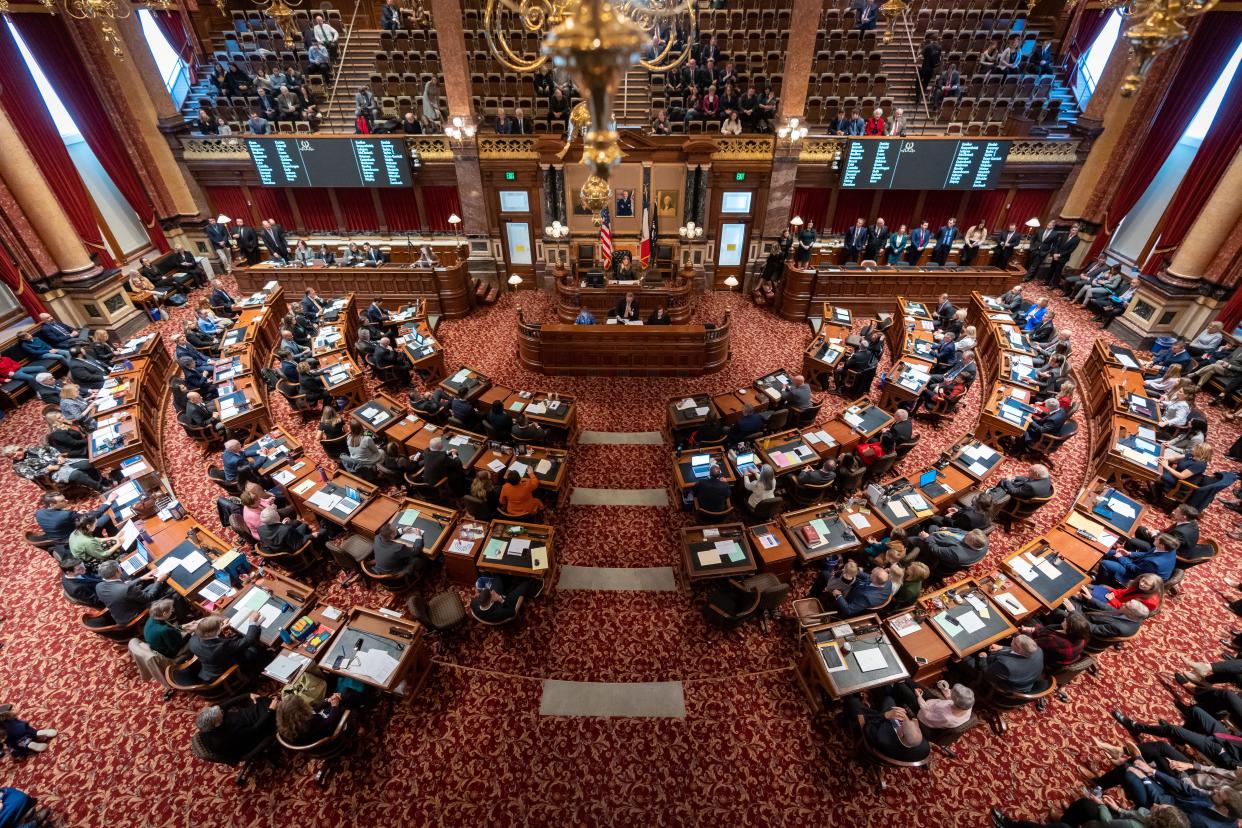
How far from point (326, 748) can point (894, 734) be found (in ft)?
18.8

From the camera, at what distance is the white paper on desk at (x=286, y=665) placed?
5.99 metres

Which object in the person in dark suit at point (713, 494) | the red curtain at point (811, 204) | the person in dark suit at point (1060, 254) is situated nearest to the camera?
the person in dark suit at point (713, 494)

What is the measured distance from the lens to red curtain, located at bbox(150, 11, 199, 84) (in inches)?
653

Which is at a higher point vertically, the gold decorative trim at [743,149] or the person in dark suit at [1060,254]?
the gold decorative trim at [743,149]

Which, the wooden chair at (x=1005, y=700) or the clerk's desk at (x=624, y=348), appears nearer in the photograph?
the wooden chair at (x=1005, y=700)

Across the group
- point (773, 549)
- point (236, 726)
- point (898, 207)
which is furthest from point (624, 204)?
point (236, 726)

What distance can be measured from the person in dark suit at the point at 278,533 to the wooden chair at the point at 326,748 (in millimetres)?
2586

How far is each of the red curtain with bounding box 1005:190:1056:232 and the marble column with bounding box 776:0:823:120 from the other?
26.8ft

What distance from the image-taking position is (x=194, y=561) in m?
7.15

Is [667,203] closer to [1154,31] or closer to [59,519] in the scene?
[1154,31]

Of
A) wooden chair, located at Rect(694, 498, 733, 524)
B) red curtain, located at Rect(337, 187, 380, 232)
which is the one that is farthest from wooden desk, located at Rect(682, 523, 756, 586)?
red curtain, located at Rect(337, 187, 380, 232)

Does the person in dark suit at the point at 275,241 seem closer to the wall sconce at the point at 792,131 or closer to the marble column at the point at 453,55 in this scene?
the marble column at the point at 453,55

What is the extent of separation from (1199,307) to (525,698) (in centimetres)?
1674

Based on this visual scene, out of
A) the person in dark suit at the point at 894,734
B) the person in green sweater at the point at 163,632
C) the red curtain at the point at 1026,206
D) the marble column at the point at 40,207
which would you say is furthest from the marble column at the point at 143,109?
the red curtain at the point at 1026,206
